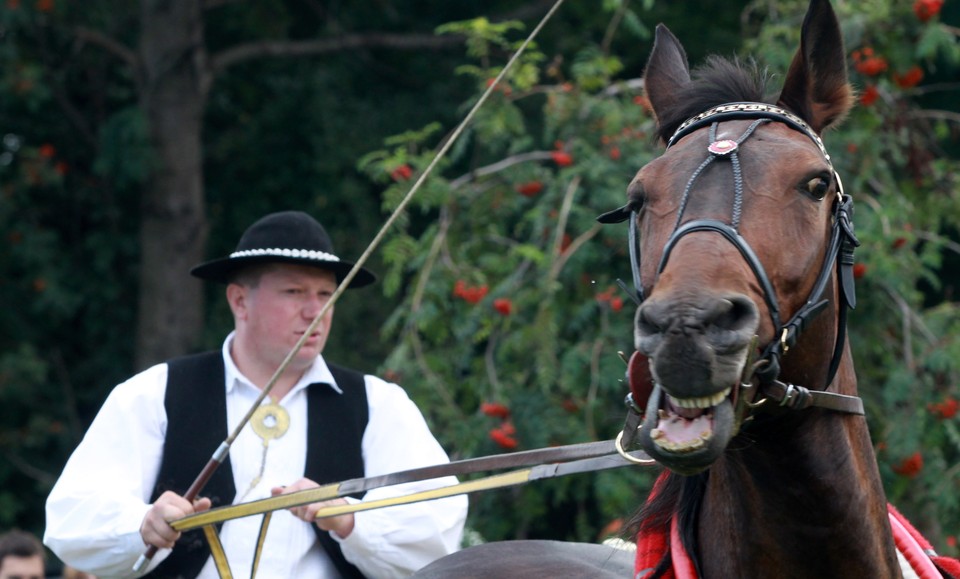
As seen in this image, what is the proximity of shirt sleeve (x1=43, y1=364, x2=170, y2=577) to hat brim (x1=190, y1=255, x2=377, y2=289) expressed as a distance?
0.47m

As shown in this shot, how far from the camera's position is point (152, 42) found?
11.5 m

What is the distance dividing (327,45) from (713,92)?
913 centimetres

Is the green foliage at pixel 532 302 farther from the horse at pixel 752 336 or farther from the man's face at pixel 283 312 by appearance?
the horse at pixel 752 336

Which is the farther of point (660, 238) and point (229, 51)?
point (229, 51)

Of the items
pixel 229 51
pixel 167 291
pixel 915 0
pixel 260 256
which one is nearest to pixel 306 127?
pixel 229 51

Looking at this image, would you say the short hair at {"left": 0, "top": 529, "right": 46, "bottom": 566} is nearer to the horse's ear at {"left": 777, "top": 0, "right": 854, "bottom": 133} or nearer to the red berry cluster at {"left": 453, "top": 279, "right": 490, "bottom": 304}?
the red berry cluster at {"left": 453, "top": 279, "right": 490, "bottom": 304}

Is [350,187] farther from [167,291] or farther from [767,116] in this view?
[767,116]

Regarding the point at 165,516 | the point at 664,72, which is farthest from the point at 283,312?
the point at 664,72

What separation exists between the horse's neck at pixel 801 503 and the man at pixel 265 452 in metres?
1.51

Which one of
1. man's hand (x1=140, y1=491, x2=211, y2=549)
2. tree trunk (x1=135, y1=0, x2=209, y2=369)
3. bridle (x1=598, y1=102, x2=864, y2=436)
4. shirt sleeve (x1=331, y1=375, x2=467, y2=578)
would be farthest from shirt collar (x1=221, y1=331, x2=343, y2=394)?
tree trunk (x1=135, y1=0, x2=209, y2=369)

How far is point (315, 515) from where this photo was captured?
3.92 m

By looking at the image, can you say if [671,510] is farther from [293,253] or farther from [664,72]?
[293,253]

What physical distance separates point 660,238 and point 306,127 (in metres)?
9.89

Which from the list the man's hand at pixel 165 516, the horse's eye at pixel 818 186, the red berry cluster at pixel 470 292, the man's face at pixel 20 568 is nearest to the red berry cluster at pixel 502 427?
the red berry cluster at pixel 470 292
